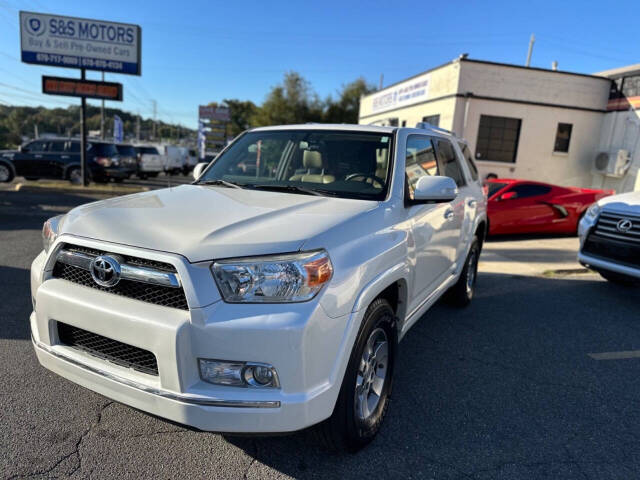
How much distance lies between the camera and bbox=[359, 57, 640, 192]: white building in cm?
1691

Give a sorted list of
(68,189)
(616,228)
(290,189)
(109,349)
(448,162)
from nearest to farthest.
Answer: (109,349)
(290,189)
(448,162)
(616,228)
(68,189)

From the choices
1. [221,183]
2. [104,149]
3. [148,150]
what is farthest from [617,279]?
[148,150]

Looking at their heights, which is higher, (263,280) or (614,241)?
(263,280)

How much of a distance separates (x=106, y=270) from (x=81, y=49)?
1742 cm

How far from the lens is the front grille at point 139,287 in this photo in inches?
81.3

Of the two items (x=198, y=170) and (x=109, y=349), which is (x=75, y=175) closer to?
(x=198, y=170)

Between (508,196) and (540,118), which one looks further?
(540,118)

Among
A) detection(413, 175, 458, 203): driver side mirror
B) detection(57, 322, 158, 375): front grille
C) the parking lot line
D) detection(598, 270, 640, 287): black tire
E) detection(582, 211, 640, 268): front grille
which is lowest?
the parking lot line

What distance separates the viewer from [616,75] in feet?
55.6

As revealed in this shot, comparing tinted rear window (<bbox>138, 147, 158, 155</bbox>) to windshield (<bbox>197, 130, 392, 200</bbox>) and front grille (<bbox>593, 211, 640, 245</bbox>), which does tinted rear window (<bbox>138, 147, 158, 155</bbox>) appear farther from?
front grille (<bbox>593, 211, 640, 245</bbox>)

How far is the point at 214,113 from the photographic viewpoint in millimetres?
41781

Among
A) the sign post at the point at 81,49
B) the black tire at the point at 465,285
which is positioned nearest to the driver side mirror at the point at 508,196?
the black tire at the point at 465,285

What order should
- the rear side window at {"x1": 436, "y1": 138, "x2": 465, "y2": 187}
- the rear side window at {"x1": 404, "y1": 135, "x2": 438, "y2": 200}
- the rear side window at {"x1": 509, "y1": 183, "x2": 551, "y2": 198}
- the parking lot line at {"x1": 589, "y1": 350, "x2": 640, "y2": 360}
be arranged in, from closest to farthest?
the rear side window at {"x1": 404, "y1": 135, "x2": 438, "y2": 200} < the parking lot line at {"x1": 589, "y1": 350, "x2": 640, "y2": 360} < the rear side window at {"x1": 436, "y1": 138, "x2": 465, "y2": 187} < the rear side window at {"x1": 509, "y1": 183, "x2": 551, "y2": 198}

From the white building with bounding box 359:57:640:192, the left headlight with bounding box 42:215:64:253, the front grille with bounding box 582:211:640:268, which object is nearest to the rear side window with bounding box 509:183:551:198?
the front grille with bounding box 582:211:640:268
